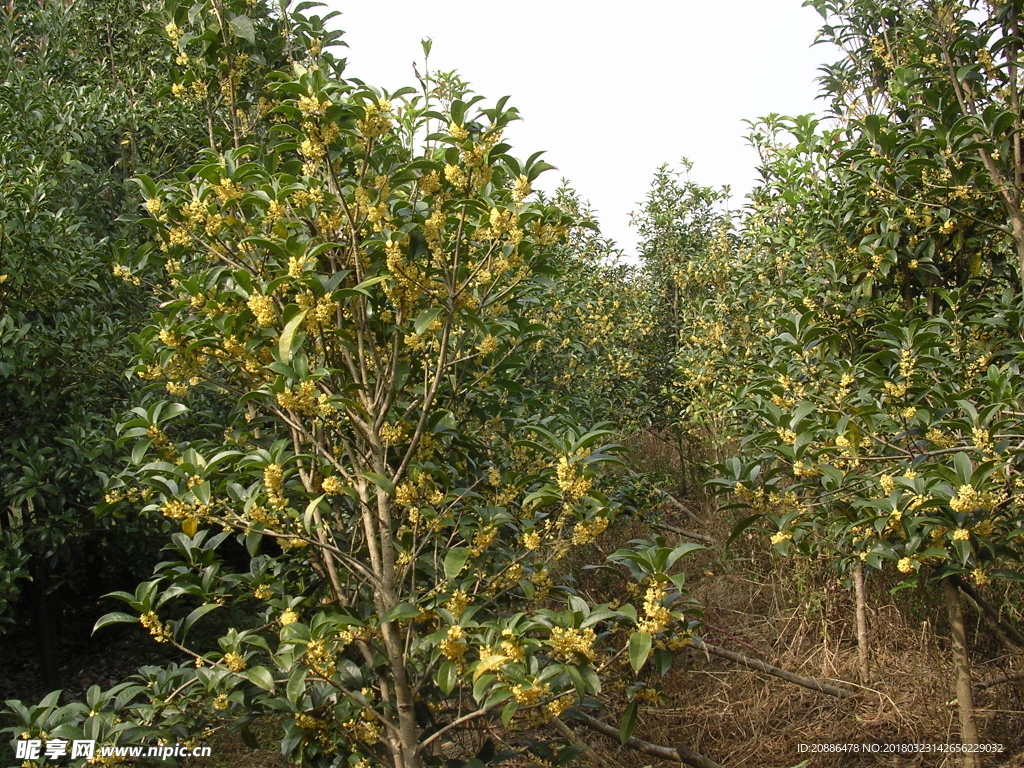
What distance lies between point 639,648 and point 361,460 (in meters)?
1.06

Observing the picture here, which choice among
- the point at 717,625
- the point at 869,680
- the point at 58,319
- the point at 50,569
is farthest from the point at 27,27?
the point at 869,680

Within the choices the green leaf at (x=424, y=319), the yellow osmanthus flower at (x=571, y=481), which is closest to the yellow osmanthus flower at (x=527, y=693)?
the yellow osmanthus flower at (x=571, y=481)

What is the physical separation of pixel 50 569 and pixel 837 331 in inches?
186

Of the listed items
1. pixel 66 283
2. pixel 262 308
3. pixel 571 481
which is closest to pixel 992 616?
pixel 571 481

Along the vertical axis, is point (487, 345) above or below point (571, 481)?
above

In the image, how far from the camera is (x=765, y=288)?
218 inches

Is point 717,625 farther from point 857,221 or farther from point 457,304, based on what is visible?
point 457,304

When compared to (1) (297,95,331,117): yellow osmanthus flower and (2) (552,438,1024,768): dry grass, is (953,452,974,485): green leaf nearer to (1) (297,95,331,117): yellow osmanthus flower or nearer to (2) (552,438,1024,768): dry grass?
(2) (552,438,1024,768): dry grass

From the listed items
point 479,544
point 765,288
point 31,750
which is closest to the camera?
point 31,750

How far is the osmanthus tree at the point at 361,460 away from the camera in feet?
6.75

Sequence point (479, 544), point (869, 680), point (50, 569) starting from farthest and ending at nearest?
point (50, 569) → point (869, 680) → point (479, 544)

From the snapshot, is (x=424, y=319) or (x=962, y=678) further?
(x=962, y=678)

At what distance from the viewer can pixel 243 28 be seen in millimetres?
2547

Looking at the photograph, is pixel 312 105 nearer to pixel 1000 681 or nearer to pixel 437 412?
pixel 437 412
